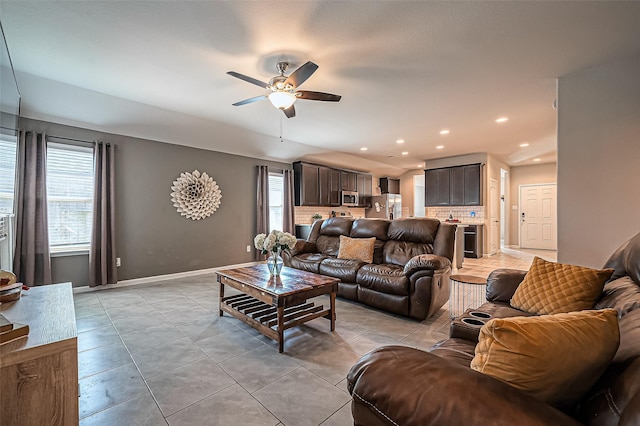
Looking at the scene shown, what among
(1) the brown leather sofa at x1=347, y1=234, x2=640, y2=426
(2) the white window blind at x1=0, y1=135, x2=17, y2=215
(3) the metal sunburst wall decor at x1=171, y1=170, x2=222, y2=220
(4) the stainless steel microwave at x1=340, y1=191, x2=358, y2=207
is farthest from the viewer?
(4) the stainless steel microwave at x1=340, y1=191, x2=358, y2=207

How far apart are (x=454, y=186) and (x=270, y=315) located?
6.21m

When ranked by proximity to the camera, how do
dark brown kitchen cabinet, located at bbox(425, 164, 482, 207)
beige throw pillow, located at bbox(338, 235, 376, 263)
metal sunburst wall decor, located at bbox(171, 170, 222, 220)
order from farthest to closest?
1. dark brown kitchen cabinet, located at bbox(425, 164, 482, 207)
2. metal sunburst wall decor, located at bbox(171, 170, 222, 220)
3. beige throw pillow, located at bbox(338, 235, 376, 263)

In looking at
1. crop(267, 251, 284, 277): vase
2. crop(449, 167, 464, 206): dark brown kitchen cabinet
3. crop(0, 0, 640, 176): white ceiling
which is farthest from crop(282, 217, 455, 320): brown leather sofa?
crop(449, 167, 464, 206): dark brown kitchen cabinet

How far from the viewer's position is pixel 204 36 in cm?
229

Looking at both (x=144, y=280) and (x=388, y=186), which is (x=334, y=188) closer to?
(x=388, y=186)

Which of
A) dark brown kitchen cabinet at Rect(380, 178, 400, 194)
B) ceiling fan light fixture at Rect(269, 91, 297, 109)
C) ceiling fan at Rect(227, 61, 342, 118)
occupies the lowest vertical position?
dark brown kitchen cabinet at Rect(380, 178, 400, 194)

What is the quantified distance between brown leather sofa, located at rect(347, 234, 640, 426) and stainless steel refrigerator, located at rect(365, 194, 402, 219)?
7.49 meters

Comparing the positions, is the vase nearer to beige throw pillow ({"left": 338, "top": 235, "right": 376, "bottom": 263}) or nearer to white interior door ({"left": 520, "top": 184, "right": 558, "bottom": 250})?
beige throw pillow ({"left": 338, "top": 235, "right": 376, "bottom": 263})

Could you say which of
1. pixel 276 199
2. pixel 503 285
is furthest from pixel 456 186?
pixel 503 285

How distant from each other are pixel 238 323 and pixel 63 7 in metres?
2.87

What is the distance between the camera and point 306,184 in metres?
6.69

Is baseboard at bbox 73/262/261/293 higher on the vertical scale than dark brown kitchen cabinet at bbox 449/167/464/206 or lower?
lower

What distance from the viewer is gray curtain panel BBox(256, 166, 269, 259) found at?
5.90 m

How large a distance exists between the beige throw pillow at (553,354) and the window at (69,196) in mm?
4962
